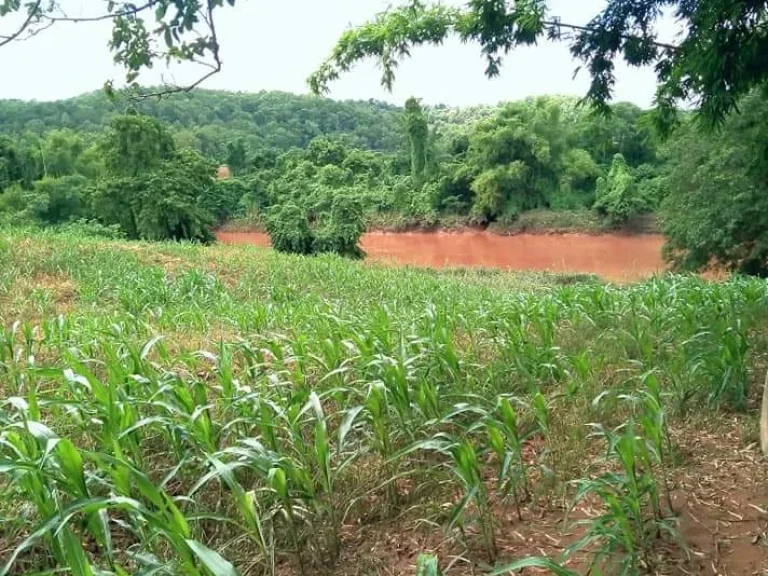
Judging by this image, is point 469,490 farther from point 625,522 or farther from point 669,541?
point 669,541

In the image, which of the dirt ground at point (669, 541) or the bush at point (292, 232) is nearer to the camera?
the dirt ground at point (669, 541)

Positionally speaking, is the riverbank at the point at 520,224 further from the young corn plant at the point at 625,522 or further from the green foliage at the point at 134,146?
the young corn plant at the point at 625,522

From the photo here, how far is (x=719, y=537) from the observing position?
1.71 meters

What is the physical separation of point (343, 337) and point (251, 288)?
5.52 meters

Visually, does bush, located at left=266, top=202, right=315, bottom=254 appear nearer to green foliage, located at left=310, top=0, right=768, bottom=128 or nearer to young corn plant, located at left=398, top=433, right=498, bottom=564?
green foliage, located at left=310, top=0, right=768, bottom=128

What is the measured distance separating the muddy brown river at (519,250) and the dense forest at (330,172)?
1211mm

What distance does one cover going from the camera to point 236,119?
161 feet

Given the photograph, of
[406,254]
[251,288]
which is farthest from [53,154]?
[251,288]

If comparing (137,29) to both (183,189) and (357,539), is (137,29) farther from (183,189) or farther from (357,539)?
(183,189)

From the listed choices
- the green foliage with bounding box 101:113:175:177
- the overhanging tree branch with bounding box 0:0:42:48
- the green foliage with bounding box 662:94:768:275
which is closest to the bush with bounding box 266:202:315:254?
the green foliage with bounding box 101:113:175:177

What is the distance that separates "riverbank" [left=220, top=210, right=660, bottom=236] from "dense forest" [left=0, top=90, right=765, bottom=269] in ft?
0.58

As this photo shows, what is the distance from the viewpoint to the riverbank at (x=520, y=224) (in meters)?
30.6

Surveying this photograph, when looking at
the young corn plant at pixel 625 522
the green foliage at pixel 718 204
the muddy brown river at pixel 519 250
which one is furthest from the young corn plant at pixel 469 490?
the muddy brown river at pixel 519 250

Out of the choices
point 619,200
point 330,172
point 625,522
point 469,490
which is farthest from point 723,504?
point 330,172
